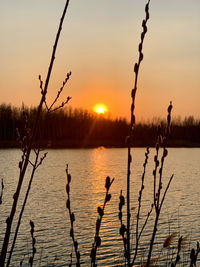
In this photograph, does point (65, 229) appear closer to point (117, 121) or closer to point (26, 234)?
point (26, 234)

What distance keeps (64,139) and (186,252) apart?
247 feet

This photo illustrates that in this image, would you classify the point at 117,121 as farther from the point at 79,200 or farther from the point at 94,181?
the point at 79,200

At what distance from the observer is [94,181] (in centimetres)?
2588

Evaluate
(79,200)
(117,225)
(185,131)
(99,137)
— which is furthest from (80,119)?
(117,225)

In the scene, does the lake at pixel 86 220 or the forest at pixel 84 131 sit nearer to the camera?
the lake at pixel 86 220

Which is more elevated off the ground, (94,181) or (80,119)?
(80,119)

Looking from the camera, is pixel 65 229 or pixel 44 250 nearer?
pixel 44 250

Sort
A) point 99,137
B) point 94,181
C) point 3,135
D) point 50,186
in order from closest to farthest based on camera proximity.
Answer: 1. point 50,186
2. point 94,181
3. point 3,135
4. point 99,137

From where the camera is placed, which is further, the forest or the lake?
the forest

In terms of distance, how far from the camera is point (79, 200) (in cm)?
1833

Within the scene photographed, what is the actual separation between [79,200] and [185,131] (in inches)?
3350

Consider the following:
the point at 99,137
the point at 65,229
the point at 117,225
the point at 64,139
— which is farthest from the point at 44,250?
the point at 99,137

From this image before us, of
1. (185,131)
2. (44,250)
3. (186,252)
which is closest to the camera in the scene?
(186,252)

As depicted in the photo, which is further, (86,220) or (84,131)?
(84,131)
